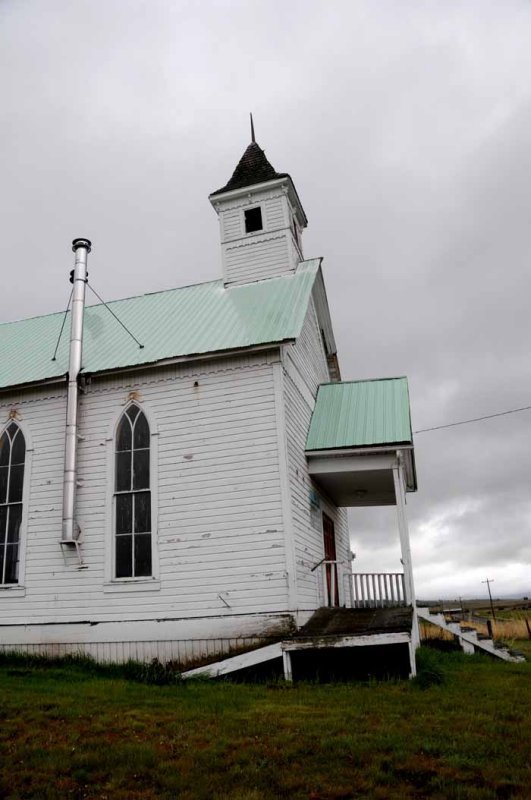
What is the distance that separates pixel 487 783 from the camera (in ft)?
19.1

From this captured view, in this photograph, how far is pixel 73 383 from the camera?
14227 mm

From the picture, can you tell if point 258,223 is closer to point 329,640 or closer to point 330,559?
point 330,559

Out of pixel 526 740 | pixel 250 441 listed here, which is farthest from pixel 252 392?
pixel 526 740

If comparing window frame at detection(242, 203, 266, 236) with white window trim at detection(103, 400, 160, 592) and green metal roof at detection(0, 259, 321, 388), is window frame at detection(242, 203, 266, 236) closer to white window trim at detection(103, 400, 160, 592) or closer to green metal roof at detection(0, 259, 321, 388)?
green metal roof at detection(0, 259, 321, 388)

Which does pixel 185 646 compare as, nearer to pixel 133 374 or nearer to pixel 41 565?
pixel 41 565

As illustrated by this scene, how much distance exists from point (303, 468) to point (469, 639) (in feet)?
19.5

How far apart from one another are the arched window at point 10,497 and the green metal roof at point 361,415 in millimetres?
6388

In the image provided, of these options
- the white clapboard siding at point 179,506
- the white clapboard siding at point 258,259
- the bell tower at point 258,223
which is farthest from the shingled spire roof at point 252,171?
the white clapboard siding at point 179,506

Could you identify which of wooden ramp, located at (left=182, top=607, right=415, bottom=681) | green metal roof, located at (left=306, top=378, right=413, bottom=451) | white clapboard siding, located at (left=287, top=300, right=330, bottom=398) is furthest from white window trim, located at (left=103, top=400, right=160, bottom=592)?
white clapboard siding, located at (left=287, top=300, right=330, bottom=398)

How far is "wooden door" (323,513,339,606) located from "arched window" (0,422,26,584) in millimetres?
6915

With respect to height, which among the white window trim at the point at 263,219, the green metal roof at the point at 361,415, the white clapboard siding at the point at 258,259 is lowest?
the green metal roof at the point at 361,415

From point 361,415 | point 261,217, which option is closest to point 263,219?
point 261,217

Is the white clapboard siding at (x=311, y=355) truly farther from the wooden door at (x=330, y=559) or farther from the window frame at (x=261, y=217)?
the wooden door at (x=330, y=559)

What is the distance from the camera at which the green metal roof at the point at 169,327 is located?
14.2 metres
